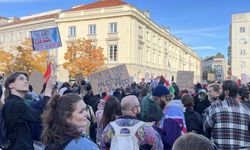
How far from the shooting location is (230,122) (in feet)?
15.2

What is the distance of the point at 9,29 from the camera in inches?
2532

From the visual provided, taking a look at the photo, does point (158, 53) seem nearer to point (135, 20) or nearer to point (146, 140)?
point (135, 20)

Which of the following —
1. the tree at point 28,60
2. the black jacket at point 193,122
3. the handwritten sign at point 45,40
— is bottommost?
the black jacket at point 193,122

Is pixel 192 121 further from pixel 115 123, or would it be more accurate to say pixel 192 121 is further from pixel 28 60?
pixel 28 60

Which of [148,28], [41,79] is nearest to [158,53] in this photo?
[148,28]

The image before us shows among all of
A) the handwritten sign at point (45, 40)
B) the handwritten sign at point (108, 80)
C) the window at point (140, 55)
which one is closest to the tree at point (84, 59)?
the window at point (140, 55)

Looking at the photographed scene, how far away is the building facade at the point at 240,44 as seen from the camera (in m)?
74.4

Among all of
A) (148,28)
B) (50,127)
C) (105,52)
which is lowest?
(50,127)

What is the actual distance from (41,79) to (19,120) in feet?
9.59

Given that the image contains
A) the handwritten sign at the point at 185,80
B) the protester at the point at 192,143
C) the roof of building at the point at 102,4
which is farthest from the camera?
the roof of building at the point at 102,4

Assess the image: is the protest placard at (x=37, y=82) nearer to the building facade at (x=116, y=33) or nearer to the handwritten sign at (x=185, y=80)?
the handwritten sign at (x=185, y=80)

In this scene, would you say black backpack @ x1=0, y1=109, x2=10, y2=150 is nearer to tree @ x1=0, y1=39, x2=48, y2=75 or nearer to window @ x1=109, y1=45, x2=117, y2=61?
tree @ x1=0, y1=39, x2=48, y2=75

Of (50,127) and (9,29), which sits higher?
(9,29)

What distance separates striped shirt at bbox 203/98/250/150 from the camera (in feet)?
15.1
